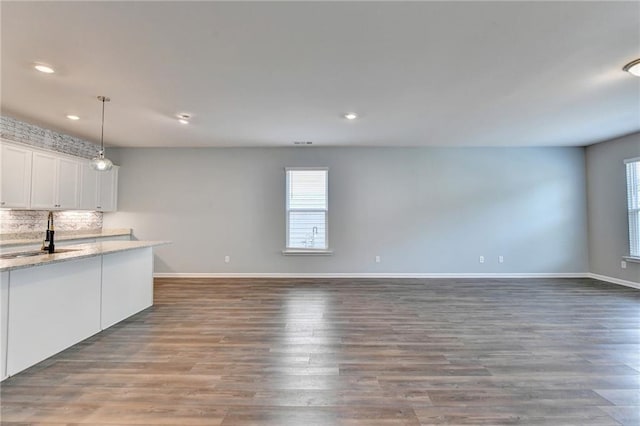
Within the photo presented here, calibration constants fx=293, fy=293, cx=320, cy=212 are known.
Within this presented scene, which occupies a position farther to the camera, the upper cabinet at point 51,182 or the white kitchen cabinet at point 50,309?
the upper cabinet at point 51,182

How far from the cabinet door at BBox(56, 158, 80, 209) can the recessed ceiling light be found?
8.86ft

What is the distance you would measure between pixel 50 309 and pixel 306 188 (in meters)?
4.34

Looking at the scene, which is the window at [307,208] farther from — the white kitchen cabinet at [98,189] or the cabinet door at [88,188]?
the cabinet door at [88,188]

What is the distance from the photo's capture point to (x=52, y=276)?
262 cm

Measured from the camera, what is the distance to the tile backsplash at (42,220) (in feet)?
14.5

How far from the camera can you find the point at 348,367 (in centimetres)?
243

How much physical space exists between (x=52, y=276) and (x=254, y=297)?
98.9 inches

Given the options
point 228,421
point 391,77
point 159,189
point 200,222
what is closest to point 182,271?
point 200,222

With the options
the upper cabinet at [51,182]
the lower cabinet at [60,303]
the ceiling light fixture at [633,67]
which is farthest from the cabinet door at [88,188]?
the ceiling light fixture at [633,67]

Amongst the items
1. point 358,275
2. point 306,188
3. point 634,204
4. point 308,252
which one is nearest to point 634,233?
point 634,204

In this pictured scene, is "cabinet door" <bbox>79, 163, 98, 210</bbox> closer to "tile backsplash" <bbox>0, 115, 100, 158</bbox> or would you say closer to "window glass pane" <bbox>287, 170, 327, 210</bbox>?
"tile backsplash" <bbox>0, 115, 100, 158</bbox>

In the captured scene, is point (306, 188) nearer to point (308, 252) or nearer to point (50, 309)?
point (308, 252)

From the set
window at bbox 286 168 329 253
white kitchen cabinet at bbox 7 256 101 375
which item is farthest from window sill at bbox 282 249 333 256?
white kitchen cabinet at bbox 7 256 101 375

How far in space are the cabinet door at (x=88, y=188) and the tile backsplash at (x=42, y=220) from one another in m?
0.39
